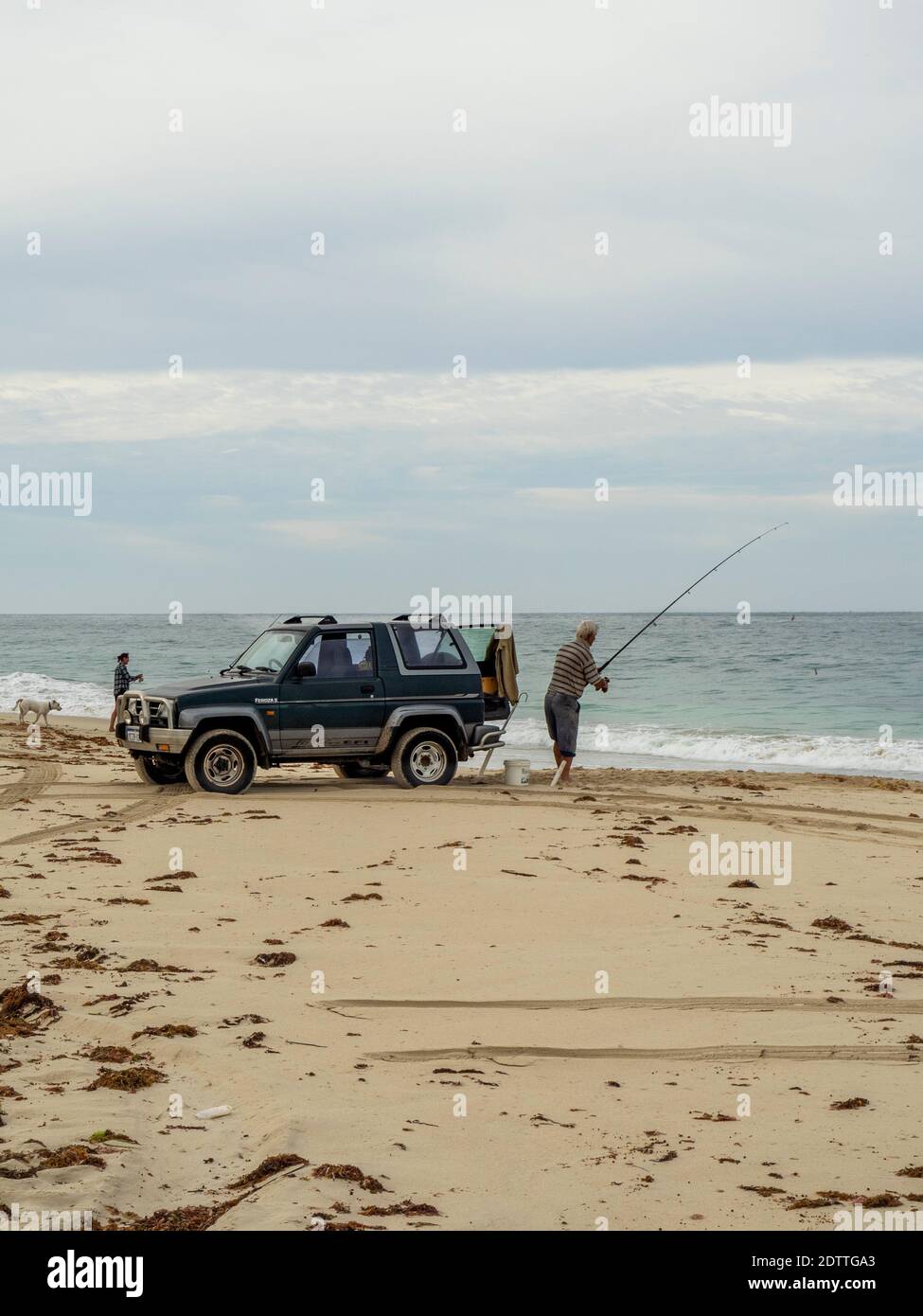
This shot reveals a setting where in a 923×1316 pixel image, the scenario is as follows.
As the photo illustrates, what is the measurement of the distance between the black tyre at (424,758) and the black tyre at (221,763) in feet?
5.66

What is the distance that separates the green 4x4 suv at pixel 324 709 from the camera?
14461 millimetres

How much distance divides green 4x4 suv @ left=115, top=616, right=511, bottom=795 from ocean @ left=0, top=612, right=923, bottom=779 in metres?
0.78

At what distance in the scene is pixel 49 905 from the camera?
9.12 meters

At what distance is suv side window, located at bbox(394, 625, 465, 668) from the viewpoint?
15.2 metres

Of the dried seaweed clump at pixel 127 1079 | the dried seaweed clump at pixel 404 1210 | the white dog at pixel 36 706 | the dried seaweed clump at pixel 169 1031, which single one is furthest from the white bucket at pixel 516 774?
the dried seaweed clump at pixel 404 1210

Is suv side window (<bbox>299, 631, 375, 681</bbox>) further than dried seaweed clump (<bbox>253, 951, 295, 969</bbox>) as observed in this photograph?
Yes

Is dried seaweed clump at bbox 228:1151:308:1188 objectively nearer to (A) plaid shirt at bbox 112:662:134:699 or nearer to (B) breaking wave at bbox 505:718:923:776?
(A) plaid shirt at bbox 112:662:134:699

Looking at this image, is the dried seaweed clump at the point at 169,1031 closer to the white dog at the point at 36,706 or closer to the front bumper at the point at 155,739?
the front bumper at the point at 155,739

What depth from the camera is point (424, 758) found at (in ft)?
50.7

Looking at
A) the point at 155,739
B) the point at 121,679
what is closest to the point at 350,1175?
the point at 155,739

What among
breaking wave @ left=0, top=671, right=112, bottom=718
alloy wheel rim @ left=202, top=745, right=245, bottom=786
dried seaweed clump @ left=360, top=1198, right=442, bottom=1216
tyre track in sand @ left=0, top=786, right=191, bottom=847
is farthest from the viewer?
breaking wave @ left=0, top=671, right=112, bottom=718

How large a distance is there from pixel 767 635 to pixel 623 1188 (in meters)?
71.6

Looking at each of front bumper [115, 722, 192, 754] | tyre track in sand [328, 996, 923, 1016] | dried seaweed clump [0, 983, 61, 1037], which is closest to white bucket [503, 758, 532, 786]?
front bumper [115, 722, 192, 754]
